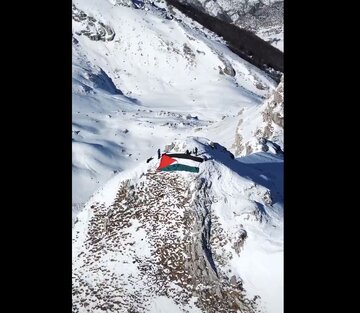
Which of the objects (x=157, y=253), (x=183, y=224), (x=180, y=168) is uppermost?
(x=180, y=168)

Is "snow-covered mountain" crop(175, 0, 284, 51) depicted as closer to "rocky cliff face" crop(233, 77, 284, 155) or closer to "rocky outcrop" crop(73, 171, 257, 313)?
"rocky cliff face" crop(233, 77, 284, 155)

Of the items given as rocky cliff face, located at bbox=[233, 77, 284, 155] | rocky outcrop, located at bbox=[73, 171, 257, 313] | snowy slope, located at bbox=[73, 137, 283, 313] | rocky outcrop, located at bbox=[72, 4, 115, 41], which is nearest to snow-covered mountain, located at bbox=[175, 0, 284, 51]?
rocky outcrop, located at bbox=[72, 4, 115, 41]

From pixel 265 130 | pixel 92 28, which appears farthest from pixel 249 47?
pixel 265 130

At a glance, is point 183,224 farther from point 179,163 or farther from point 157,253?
point 179,163

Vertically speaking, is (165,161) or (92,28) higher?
(92,28)
